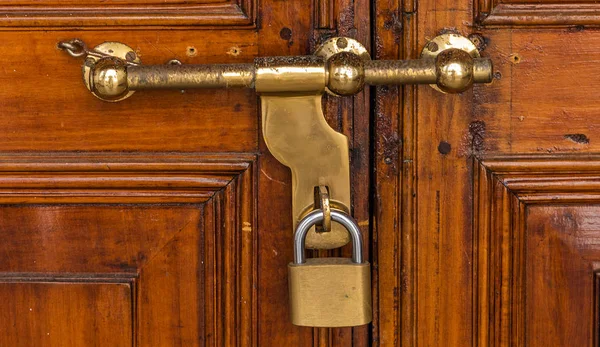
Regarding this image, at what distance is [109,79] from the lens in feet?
1.74

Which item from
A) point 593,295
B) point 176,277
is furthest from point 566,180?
point 176,277

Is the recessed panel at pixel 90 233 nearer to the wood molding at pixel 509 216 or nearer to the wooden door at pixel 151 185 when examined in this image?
the wooden door at pixel 151 185

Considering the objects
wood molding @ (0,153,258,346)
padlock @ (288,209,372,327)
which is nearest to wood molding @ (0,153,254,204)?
wood molding @ (0,153,258,346)

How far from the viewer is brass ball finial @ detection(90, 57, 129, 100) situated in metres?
0.53

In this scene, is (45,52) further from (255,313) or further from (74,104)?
(255,313)

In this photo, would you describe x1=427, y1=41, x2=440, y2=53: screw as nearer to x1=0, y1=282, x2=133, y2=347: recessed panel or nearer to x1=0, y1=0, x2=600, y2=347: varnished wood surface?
x1=0, y1=0, x2=600, y2=347: varnished wood surface

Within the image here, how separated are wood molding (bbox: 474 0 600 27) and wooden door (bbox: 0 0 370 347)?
0.10 metres

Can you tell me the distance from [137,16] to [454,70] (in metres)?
0.27

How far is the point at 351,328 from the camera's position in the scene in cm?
61

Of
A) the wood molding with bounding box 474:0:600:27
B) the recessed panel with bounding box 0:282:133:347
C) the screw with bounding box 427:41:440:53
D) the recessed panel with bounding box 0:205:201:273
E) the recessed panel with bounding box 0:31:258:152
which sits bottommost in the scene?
the recessed panel with bounding box 0:282:133:347

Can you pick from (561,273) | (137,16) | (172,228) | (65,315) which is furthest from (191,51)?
(561,273)

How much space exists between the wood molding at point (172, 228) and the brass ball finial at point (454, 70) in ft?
0.59

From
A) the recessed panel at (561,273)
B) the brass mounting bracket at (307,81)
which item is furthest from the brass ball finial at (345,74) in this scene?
the recessed panel at (561,273)

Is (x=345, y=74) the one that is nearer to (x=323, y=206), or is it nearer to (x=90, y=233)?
(x=323, y=206)
